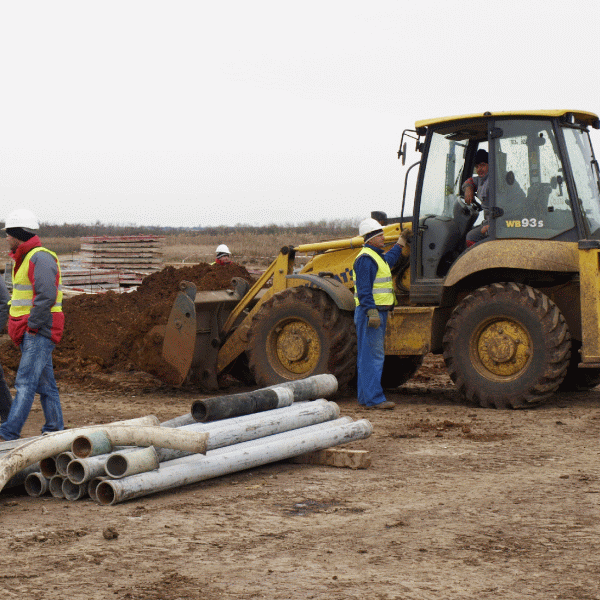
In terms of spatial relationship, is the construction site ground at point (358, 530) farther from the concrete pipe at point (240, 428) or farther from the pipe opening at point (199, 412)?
the pipe opening at point (199, 412)

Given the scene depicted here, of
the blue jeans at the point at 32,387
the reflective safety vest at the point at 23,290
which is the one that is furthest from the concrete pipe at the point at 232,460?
the reflective safety vest at the point at 23,290

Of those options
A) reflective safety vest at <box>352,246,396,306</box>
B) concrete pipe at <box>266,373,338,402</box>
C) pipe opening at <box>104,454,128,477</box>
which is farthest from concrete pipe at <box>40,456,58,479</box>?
reflective safety vest at <box>352,246,396,306</box>

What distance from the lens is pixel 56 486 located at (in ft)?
20.0

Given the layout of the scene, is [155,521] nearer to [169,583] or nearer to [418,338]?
[169,583]

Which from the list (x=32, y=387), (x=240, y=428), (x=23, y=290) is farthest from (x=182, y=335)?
(x=240, y=428)

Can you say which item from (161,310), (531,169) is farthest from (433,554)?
Answer: (161,310)

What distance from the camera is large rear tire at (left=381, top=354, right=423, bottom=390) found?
11.3 metres

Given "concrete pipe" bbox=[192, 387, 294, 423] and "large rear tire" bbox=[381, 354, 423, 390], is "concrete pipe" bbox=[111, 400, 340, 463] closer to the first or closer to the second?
"concrete pipe" bbox=[192, 387, 294, 423]

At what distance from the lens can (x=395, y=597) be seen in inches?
164

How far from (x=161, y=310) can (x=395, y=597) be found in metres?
8.26

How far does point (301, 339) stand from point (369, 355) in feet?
3.37

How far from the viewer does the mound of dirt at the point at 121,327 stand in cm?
1134

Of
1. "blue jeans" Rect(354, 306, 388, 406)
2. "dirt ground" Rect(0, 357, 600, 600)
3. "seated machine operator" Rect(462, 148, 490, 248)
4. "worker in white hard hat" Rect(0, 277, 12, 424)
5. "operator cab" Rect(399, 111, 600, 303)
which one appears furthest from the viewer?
"blue jeans" Rect(354, 306, 388, 406)

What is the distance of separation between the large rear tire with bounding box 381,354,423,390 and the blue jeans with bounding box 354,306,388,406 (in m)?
1.55
